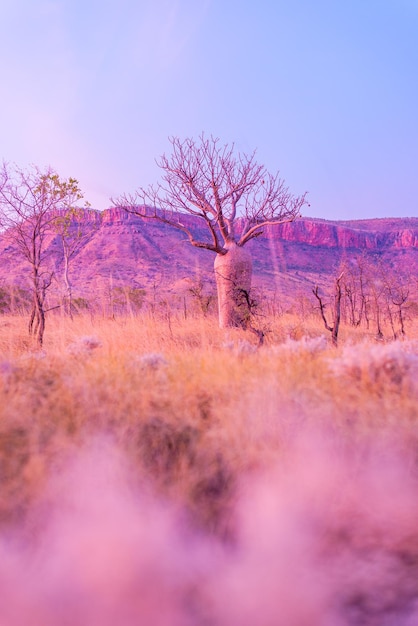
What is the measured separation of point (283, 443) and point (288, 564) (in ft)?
1.83

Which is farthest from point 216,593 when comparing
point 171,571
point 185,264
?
point 185,264

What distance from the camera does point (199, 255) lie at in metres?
59.6

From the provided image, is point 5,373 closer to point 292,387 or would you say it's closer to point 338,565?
point 292,387

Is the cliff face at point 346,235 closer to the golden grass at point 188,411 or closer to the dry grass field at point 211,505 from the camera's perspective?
the golden grass at point 188,411

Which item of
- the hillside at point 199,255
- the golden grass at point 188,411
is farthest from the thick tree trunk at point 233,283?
the hillside at point 199,255

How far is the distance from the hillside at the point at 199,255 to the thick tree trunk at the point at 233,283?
20.6 metres

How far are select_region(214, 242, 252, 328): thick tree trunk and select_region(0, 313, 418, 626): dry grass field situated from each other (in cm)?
722

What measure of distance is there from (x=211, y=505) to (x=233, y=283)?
8.42m

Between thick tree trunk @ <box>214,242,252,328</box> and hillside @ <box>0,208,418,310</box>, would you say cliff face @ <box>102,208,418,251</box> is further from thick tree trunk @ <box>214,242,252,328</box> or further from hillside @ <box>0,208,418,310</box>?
thick tree trunk @ <box>214,242,252,328</box>

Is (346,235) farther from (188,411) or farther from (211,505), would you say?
(211,505)

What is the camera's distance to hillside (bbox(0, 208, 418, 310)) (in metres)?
45.9

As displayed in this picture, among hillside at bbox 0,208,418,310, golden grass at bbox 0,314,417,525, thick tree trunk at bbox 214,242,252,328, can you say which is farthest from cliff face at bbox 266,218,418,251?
golden grass at bbox 0,314,417,525

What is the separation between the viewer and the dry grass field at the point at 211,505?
1516 mm

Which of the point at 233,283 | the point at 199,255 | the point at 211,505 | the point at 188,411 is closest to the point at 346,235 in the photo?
the point at 199,255
